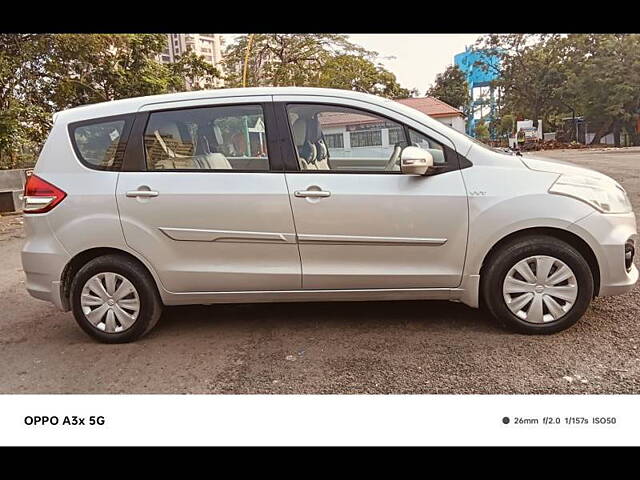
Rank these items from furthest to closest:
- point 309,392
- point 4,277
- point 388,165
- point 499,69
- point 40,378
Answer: point 499,69, point 4,277, point 388,165, point 40,378, point 309,392

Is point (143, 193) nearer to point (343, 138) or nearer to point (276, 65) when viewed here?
point (343, 138)

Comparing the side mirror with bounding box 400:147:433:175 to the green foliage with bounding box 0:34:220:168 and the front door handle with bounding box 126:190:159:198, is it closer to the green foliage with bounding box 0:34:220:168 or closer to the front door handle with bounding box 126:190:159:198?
the front door handle with bounding box 126:190:159:198

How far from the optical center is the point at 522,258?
316cm

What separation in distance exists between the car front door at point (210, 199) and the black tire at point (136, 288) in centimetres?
12

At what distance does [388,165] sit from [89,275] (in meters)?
2.14

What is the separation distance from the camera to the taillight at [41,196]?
3.34 m

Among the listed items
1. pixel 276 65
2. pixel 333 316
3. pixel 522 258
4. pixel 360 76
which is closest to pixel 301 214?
pixel 333 316

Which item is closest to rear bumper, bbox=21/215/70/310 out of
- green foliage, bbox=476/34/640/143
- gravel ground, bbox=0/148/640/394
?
gravel ground, bbox=0/148/640/394

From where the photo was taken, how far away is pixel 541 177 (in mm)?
3195

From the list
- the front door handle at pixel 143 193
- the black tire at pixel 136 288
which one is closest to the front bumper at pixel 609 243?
the front door handle at pixel 143 193

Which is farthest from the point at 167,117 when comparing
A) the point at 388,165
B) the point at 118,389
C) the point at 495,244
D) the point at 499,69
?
the point at 499,69

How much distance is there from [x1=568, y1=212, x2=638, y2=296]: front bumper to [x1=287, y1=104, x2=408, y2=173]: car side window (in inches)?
49.7

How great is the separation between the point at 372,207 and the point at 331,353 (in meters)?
0.96

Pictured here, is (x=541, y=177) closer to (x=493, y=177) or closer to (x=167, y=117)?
(x=493, y=177)
